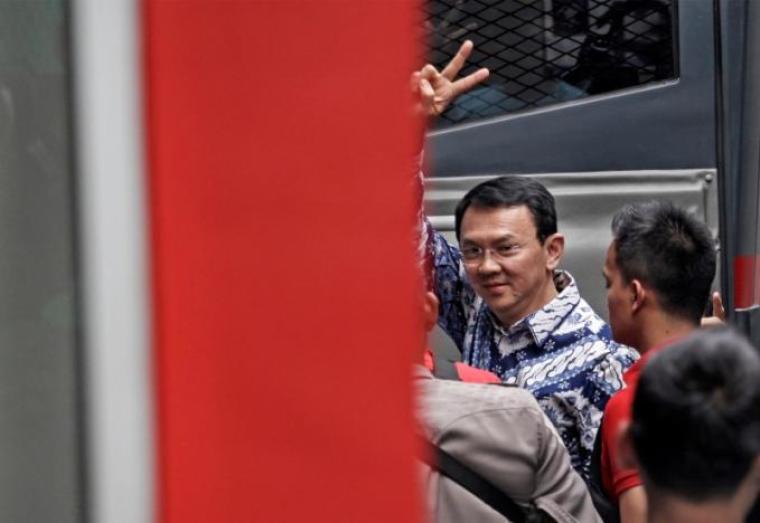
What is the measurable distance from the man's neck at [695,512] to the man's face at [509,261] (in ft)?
6.09

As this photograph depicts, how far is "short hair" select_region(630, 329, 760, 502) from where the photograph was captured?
5.68 ft

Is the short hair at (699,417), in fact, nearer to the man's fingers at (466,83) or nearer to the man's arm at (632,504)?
the man's arm at (632,504)

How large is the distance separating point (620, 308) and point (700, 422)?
1.25 metres

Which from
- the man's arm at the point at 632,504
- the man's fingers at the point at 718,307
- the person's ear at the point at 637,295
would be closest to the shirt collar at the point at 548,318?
the man's fingers at the point at 718,307

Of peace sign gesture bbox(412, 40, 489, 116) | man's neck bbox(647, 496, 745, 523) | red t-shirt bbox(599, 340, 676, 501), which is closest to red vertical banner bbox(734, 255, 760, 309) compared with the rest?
peace sign gesture bbox(412, 40, 489, 116)

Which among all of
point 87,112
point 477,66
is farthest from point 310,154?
point 477,66

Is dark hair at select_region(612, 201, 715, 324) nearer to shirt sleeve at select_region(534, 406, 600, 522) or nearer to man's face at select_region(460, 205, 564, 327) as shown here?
man's face at select_region(460, 205, 564, 327)

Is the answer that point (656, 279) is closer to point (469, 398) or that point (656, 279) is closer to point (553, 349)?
point (553, 349)

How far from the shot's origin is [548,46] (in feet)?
12.6

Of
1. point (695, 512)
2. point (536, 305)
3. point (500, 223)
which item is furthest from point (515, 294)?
point (695, 512)

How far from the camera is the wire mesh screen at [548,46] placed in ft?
12.5

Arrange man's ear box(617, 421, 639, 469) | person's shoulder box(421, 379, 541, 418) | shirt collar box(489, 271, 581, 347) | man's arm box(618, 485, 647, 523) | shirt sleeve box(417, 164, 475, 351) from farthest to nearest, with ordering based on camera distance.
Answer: shirt sleeve box(417, 164, 475, 351) < shirt collar box(489, 271, 581, 347) < man's arm box(618, 485, 647, 523) < person's shoulder box(421, 379, 541, 418) < man's ear box(617, 421, 639, 469)

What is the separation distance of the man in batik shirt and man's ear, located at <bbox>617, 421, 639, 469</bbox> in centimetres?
140

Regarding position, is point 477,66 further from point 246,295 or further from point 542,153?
point 246,295
